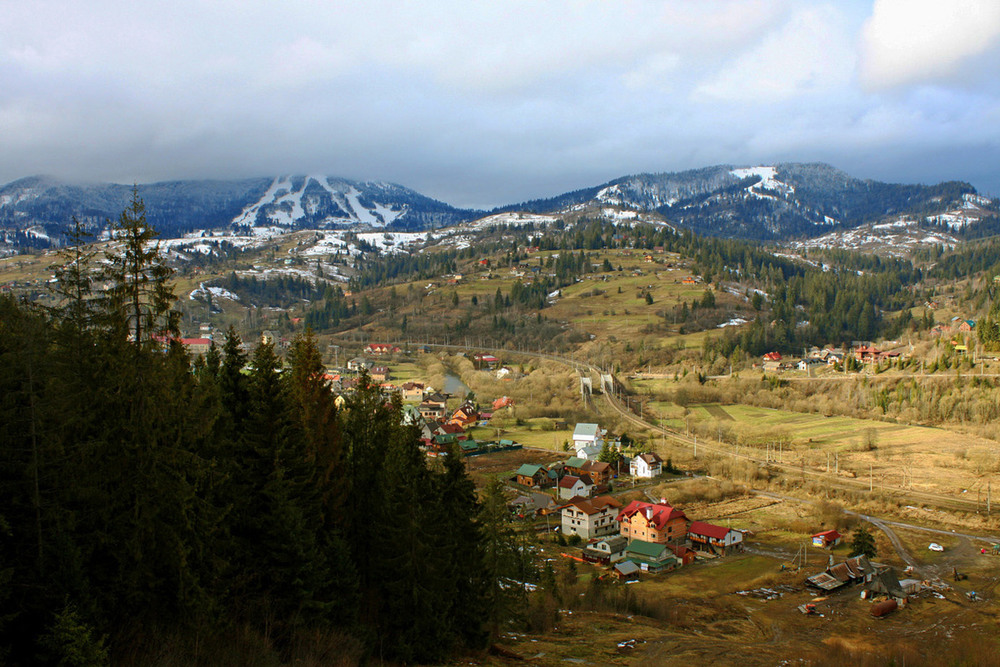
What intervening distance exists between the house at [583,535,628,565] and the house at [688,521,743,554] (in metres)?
4.01

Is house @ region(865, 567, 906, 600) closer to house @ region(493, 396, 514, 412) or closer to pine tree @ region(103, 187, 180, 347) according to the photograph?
pine tree @ region(103, 187, 180, 347)

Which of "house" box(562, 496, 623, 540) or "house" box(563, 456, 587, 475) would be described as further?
"house" box(563, 456, 587, 475)

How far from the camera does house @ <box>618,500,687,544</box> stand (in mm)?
35719

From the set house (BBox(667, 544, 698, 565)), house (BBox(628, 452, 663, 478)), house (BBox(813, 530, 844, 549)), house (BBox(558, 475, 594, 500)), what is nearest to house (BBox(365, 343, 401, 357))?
house (BBox(628, 452, 663, 478))

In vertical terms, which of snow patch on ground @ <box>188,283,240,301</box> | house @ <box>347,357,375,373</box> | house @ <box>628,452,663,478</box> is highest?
snow patch on ground @ <box>188,283,240,301</box>

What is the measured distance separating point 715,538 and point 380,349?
8113 centimetres

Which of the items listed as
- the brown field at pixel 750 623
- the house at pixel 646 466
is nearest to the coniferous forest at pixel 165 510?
the brown field at pixel 750 623

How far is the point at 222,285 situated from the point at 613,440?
124m

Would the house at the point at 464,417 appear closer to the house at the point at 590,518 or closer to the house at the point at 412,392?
the house at the point at 412,392

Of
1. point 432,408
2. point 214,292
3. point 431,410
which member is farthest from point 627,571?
point 214,292

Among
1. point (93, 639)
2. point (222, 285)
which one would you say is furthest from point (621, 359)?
point (222, 285)

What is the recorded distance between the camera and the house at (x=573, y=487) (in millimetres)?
44406

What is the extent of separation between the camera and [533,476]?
47562mm

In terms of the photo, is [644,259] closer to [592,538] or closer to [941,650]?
[592,538]
